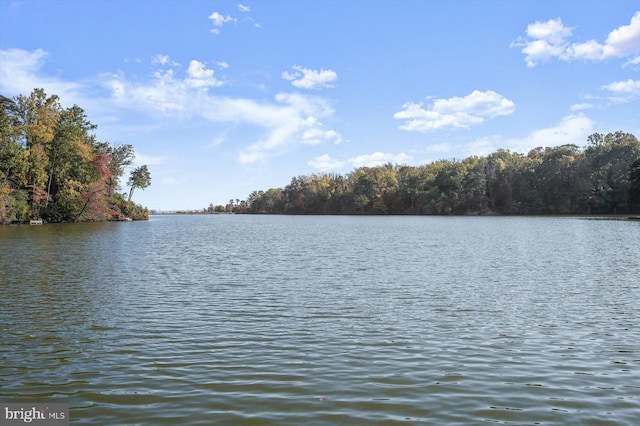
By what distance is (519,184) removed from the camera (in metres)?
133

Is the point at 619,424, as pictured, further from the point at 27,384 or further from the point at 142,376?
the point at 27,384

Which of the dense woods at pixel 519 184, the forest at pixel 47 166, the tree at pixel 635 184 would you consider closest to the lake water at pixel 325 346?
the forest at pixel 47 166

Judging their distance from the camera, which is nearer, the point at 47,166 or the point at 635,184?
the point at 47,166

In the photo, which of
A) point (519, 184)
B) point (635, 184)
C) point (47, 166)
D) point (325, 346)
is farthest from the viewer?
point (519, 184)

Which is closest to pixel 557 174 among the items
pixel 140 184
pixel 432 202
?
pixel 432 202

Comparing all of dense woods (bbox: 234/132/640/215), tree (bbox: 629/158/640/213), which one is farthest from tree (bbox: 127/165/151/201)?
tree (bbox: 629/158/640/213)

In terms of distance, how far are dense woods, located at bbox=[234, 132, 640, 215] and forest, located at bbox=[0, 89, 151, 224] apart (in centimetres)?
9781

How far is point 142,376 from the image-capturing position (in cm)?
855

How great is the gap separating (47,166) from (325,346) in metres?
79.5

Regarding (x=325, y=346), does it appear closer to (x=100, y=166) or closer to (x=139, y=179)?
(x=100, y=166)

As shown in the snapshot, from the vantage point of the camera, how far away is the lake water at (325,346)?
7.23 metres

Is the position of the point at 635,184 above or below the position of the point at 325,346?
above

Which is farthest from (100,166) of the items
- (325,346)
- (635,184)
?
(635,184)

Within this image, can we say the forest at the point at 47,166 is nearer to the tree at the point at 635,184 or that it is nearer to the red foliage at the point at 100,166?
the red foliage at the point at 100,166
